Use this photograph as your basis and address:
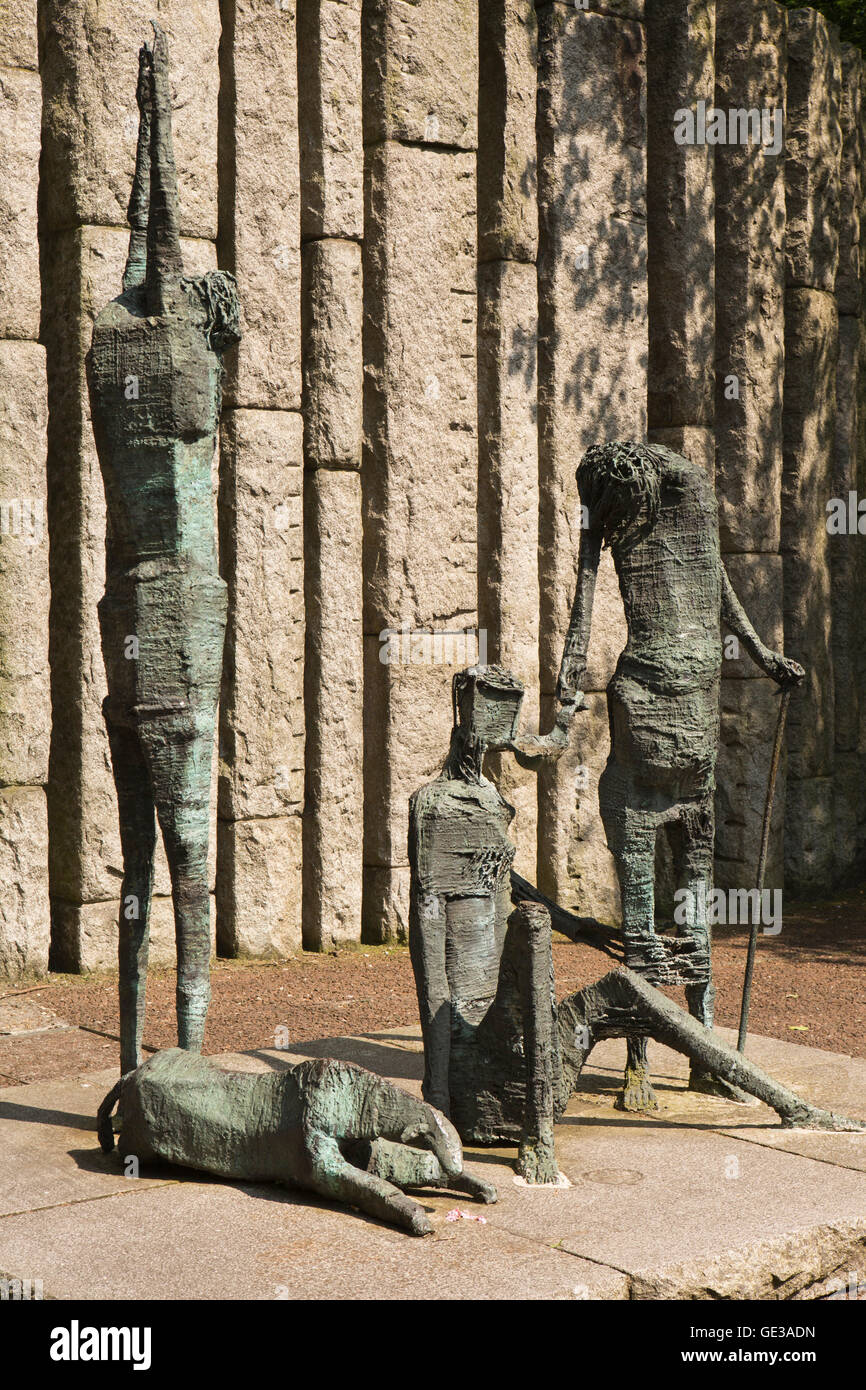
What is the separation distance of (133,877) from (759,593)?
226 inches

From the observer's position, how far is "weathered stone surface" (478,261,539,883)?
8367 millimetres

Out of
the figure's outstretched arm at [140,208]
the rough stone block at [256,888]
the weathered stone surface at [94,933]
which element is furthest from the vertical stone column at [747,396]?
the figure's outstretched arm at [140,208]

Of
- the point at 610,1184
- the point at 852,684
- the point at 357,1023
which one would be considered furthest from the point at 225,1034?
the point at 852,684

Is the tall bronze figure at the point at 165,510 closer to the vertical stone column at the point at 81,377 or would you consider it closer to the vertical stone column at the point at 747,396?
the vertical stone column at the point at 81,377

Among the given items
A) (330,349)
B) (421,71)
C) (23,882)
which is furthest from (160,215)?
(421,71)

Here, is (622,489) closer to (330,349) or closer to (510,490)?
(330,349)

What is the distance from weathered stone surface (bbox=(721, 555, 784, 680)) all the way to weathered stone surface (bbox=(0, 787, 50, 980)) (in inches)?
168

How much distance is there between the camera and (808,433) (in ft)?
32.0

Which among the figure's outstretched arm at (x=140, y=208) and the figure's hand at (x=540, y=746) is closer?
→ the figure's outstretched arm at (x=140, y=208)

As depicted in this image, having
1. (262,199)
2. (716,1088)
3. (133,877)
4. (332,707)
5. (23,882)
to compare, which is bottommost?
(716,1088)

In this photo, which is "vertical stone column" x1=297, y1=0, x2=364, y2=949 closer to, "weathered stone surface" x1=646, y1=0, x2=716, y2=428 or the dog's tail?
"weathered stone surface" x1=646, y1=0, x2=716, y2=428

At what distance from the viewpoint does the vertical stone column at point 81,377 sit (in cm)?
701

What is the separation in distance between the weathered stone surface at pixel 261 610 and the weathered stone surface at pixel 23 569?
0.92m

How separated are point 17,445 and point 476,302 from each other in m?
2.77
